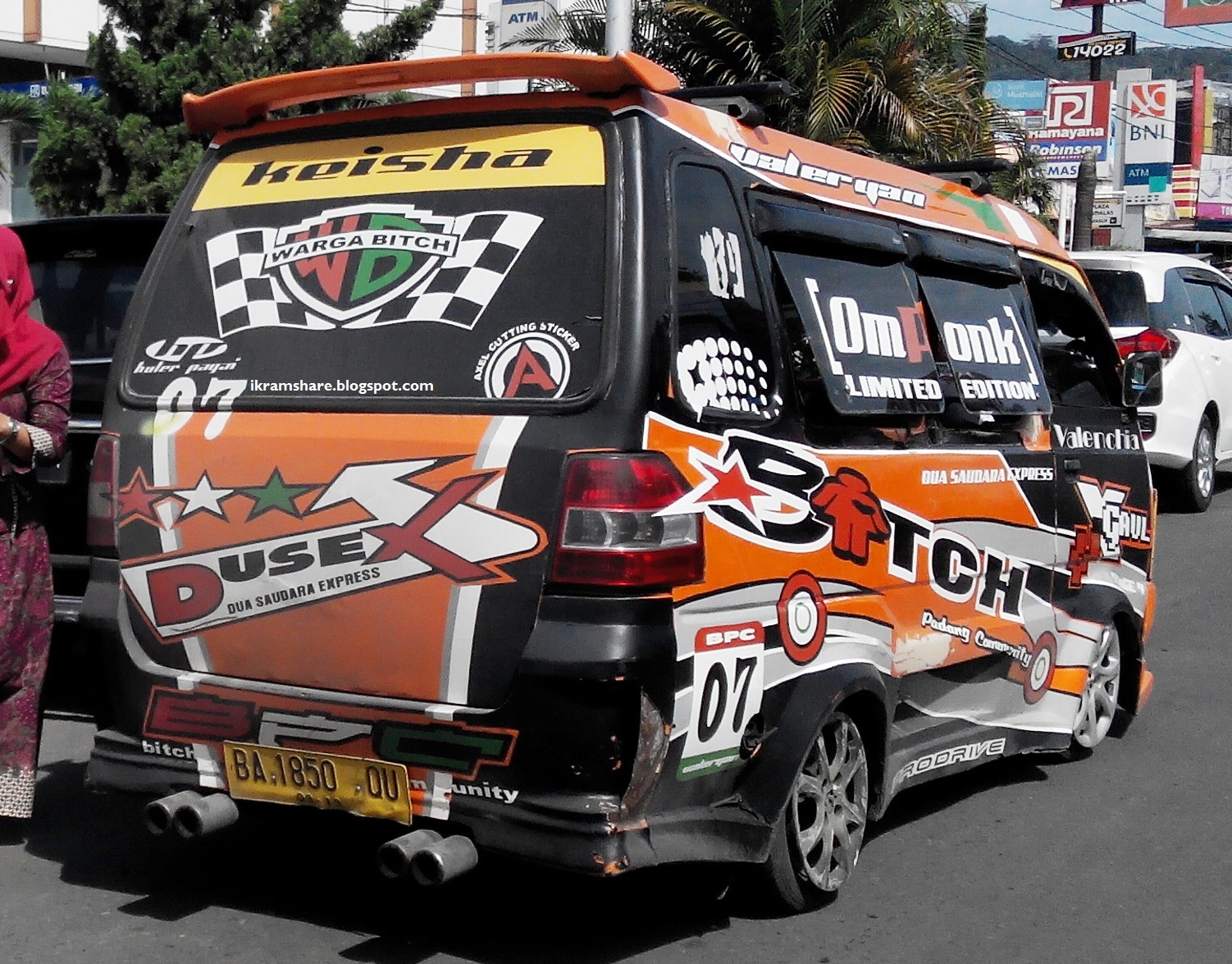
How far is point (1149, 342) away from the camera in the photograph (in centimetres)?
1230

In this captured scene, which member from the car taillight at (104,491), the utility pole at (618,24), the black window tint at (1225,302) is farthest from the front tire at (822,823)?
the black window tint at (1225,302)

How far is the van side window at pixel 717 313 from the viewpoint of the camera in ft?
13.0

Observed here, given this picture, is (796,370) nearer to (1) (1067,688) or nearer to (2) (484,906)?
(2) (484,906)

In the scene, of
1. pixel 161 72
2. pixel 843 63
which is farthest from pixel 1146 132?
pixel 161 72

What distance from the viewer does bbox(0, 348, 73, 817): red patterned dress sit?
4.90 metres

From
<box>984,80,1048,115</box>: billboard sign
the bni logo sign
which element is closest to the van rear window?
the bni logo sign

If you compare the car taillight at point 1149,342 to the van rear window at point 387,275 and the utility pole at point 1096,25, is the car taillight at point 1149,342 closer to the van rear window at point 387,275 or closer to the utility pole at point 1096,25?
the van rear window at point 387,275

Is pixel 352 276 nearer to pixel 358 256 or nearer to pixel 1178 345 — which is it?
pixel 358 256

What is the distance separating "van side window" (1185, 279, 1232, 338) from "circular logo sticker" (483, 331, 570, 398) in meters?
10.4

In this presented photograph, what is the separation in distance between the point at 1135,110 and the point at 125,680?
41178 millimetres

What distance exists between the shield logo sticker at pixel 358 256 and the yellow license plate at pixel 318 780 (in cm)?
109

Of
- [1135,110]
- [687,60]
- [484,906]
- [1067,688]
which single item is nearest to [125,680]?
[484,906]

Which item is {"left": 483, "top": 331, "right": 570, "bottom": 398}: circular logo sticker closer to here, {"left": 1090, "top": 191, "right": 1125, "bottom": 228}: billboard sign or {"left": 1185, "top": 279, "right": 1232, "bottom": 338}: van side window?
{"left": 1185, "top": 279, "right": 1232, "bottom": 338}: van side window

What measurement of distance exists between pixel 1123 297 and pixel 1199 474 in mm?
1798
